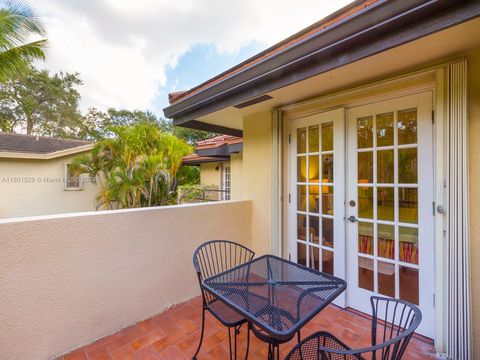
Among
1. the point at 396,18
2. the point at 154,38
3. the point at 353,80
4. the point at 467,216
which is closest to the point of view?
the point at 396,18

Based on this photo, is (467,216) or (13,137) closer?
(467,216)

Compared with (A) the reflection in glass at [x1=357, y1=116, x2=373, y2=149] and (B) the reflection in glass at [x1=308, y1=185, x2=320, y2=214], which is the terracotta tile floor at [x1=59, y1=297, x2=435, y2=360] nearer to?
(B) the reflection in glass at [x1=308, y1=185, x2=320, y2=214]

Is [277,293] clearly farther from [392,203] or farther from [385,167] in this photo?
[385,167]

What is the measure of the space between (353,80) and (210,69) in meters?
8.58

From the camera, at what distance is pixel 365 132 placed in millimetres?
2543

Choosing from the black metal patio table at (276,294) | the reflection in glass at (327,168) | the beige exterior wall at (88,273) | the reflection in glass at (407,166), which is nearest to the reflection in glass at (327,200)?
the reflection in glass at (327,168)

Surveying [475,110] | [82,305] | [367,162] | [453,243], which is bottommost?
[82,305]

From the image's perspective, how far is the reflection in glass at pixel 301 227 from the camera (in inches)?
121

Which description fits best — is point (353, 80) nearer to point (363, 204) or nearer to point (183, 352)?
point (363, 204)

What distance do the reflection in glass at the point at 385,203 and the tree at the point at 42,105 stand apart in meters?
18.7

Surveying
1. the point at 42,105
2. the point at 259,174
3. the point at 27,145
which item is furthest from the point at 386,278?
the point at 42,105

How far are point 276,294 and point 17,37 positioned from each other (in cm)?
796

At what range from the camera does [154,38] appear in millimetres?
6988

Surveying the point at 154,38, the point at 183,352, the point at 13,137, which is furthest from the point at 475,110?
the point at 13,137
